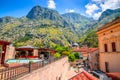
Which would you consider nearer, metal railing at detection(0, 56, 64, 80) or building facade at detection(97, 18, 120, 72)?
metal railing at detection(0, 56, 64, 80)

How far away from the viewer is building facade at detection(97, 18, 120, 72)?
18.3 meters

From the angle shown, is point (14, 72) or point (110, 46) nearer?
point (14, 72)

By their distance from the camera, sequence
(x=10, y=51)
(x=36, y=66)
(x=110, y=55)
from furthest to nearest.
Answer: (x=10, y=51)
(x=110, y=55)
(x=36, y=66)

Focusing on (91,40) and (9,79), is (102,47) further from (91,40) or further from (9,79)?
(91,40)

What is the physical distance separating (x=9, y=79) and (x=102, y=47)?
18.5 meters

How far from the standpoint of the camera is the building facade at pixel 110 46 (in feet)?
60.1

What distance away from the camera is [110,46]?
66.6 ft

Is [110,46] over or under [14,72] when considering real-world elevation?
over

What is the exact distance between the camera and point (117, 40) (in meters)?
18.4

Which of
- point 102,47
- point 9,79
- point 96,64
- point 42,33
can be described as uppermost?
point 42,33

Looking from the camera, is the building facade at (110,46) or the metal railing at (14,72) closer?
the metal railing at (14,72)

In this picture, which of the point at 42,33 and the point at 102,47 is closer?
the point at 102,47

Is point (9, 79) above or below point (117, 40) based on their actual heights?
below

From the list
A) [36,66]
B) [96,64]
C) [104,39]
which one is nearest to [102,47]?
[104,39]
